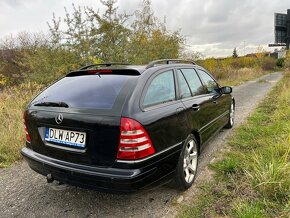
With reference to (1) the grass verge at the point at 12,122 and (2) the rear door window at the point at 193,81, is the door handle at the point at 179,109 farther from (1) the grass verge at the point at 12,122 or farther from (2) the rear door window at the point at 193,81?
(1) the grass verge at the point at 12,122

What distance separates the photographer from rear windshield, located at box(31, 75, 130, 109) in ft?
8.33

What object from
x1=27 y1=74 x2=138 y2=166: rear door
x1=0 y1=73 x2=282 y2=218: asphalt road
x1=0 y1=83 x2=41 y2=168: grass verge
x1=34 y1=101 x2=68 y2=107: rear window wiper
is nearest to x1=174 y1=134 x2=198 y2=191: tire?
x1=0 y1=73 x2=282 y2=218: asphalt road

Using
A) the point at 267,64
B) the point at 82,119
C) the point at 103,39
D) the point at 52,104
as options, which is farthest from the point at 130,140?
the point at 267,64

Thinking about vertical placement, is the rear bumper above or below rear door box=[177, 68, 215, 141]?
below

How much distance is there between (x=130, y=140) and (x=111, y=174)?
1.20 ft

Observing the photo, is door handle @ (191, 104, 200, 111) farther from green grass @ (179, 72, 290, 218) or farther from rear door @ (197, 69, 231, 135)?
green grass @ (179, 72, 290, 218)

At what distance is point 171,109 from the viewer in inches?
112

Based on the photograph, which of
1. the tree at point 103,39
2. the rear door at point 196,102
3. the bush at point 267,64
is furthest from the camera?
the bush at point 267,64

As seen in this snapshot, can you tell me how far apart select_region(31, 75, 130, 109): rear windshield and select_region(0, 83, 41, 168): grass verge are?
186 cm

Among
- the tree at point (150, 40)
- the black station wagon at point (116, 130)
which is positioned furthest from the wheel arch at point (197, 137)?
the tree at point (150, 40)

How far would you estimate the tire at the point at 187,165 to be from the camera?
9.59ft

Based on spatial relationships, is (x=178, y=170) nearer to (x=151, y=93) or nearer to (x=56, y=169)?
(x=151, y=93)

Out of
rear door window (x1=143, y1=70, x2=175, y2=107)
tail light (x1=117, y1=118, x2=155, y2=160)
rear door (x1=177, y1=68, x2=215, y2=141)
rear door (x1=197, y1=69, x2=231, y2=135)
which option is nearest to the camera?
tail light (x1=117, y1=118, x2=155, y2=160)

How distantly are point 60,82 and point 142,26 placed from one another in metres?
11.9
